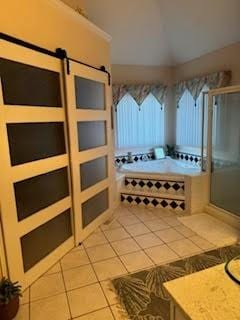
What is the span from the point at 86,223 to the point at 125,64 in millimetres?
2982

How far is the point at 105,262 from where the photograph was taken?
2.42 m

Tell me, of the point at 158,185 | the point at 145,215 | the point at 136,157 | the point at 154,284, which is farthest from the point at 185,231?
the point at 136,157

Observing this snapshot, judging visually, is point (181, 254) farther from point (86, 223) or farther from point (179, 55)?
point (179, 55)

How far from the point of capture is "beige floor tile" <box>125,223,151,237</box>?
2.98 meters

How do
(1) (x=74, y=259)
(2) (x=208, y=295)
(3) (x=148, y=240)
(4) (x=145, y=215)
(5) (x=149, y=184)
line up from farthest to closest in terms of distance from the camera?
(5) (x=149, y=184) < (4) (x=145, y=215) < (3) (x=148, y=240) < (1) (x=74, y=259) < (2) (x=208, y=295)

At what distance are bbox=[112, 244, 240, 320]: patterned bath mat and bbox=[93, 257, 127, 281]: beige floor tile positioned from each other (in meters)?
0.09

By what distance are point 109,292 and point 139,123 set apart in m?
3.31

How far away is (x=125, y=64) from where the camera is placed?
14.7ft

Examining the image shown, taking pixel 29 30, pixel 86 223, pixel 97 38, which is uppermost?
pixel 97 38

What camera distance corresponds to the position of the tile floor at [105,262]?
6.04 ft

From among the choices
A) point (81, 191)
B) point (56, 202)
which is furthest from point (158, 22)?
point (56, 202)

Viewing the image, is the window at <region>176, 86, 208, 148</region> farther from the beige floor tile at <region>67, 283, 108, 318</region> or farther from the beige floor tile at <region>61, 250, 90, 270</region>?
the beige floor tile at <region>67, 283, 108, 318</region>

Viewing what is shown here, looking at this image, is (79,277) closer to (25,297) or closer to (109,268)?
(109,268)

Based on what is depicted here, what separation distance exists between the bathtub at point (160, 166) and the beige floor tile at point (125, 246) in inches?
51.5
